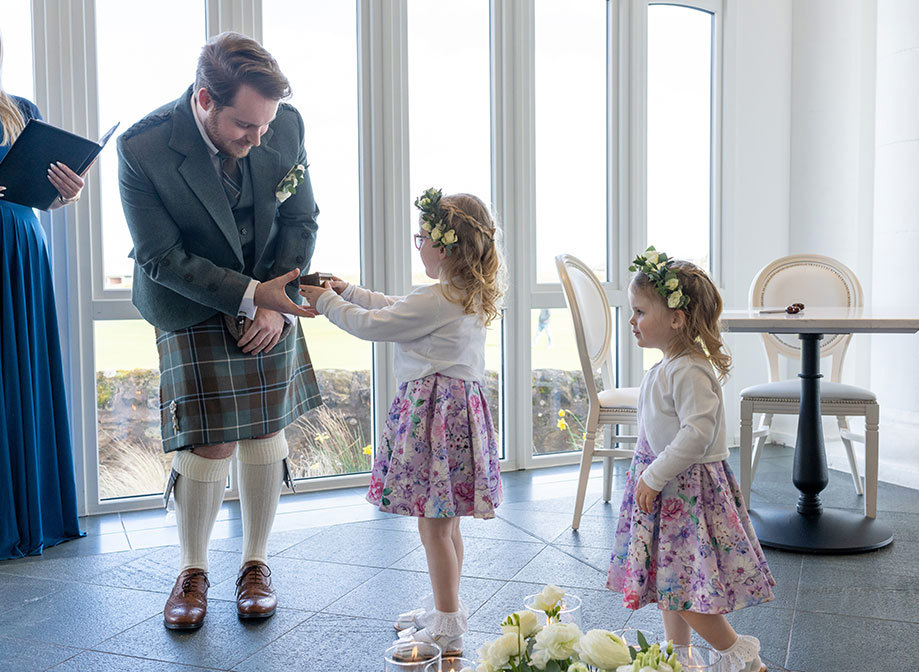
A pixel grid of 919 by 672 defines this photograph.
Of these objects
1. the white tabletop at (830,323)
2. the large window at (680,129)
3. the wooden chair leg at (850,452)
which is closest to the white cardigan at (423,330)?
the white tabletop at (830,323)

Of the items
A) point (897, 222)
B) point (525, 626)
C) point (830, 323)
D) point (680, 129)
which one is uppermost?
point (680, 129)

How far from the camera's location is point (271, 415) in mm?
2297

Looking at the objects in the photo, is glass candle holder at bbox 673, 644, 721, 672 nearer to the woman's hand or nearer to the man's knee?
the man's knee

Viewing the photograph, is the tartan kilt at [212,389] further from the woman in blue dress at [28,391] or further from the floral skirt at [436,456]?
the woman in blue dress at [28,391]

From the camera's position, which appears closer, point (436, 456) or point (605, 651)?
point (605, 651)

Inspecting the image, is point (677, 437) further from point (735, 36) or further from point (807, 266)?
point (735, 36)

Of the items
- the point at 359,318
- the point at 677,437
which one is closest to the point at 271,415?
the point at 359,318

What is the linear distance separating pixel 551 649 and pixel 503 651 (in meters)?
0.05

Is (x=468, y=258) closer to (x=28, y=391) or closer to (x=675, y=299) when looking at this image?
(x=675, y=299)

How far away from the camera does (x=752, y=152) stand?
457cm

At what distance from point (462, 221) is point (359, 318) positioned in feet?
1.07

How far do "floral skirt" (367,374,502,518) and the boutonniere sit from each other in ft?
2.03

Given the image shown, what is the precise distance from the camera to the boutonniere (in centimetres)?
224

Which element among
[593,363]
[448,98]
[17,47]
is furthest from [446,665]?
[448,98]
